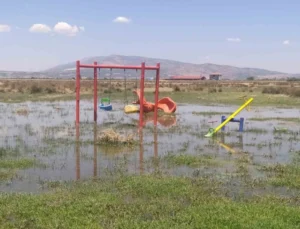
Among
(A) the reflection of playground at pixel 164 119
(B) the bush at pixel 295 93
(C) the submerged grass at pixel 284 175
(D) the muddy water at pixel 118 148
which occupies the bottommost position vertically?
(A) the reflection of playground at pixel 164 119

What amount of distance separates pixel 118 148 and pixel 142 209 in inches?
313

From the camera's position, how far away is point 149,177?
39.0 feet

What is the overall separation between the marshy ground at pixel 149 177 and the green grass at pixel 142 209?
2cm

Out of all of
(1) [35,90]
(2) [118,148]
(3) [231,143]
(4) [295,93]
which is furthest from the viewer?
(1) [35,90]

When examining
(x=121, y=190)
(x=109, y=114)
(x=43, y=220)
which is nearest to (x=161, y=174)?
(x=121, y=190)

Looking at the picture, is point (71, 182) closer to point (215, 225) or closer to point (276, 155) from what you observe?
point (215, 225)

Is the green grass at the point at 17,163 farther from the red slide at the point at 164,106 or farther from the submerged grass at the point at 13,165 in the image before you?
the red slide at the point at 164,106

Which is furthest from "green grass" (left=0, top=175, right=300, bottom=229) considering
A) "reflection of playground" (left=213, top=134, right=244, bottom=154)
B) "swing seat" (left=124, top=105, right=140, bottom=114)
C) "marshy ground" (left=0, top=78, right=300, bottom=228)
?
"swing seat" (left=124, top=105, right=140, bottom=114)

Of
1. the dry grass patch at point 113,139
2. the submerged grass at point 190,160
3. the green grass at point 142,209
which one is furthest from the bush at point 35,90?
the green grass at point 142,209

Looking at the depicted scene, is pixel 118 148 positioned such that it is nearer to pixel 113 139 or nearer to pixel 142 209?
pixel 113 139

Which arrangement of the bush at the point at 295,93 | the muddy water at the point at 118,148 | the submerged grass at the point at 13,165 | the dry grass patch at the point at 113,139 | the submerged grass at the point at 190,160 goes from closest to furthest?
the submerged grass at the point at 13,165 → the muddy water at the point at 118,148 → the submerged grass at the point at 190,160 → the dry grass patch at the point at 113,139 → the bush at the point at 295,93

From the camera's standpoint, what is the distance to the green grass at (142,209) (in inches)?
324

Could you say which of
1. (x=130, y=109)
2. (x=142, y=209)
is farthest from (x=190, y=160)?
(x=130, y=109)

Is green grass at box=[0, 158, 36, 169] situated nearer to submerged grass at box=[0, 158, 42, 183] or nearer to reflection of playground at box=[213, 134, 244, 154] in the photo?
submerged grass at box=[0, 158, 42, 183]
